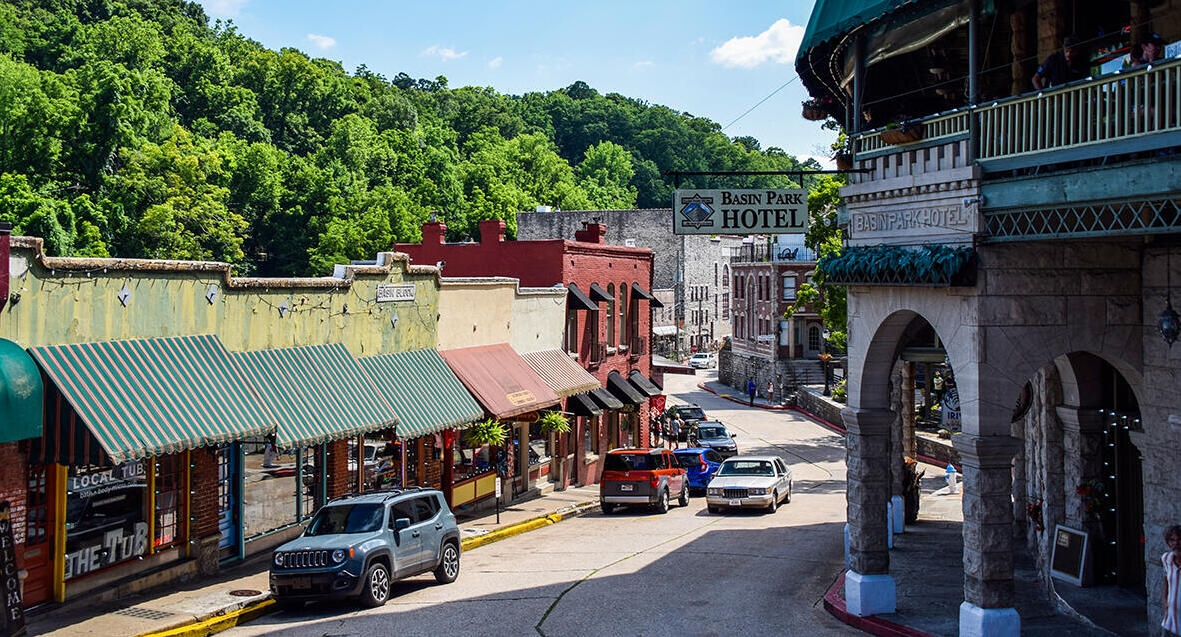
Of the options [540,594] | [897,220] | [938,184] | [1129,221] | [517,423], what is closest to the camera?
[1129,221]

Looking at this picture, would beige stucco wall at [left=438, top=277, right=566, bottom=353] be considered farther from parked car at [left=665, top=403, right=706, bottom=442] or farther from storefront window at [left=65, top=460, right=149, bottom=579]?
parked car at [left=665, top=403, right=706, bottom=442]

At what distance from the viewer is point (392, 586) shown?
65.4 feet

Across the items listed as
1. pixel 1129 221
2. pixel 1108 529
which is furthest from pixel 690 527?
pixel 1129 221

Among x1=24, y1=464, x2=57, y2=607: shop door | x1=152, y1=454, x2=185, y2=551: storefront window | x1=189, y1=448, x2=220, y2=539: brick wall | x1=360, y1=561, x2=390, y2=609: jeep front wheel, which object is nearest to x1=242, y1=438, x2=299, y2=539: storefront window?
x1=189, y1=448, x2=220, y2=539: brick wall

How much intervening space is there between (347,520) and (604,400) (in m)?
19.4

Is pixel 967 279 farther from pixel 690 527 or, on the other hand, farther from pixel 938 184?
pixel 690 527

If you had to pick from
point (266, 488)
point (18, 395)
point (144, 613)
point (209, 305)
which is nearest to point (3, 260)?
point (18, 395)

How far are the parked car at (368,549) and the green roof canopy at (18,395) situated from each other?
4268 millimetres

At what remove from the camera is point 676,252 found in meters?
106

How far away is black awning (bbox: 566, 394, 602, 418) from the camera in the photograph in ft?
120

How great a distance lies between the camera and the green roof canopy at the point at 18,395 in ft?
49.7

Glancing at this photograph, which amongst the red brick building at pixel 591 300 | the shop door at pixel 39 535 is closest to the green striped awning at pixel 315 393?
the shop door at pixel 39 535

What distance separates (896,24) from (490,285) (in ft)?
57.8

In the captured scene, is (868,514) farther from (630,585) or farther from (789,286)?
(789,286)
